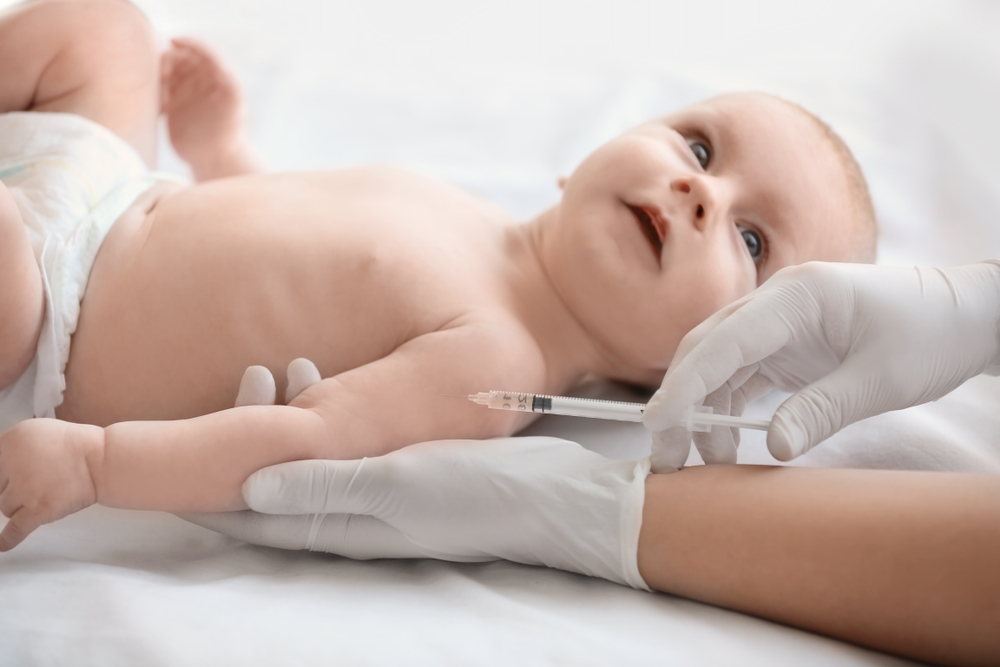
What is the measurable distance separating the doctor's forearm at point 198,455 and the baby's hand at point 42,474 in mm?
21

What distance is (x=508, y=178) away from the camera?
2.07m

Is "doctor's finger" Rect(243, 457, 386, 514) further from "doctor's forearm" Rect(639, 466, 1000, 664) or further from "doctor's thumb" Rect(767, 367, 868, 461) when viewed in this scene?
"doctor's thumb" Rect(767, 367, 868, 461)

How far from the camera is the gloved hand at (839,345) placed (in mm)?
935

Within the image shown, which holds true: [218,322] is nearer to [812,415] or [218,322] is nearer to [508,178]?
[812,415]

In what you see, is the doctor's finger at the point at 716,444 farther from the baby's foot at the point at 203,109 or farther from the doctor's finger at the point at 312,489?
the baby's foot at the point at 203,109

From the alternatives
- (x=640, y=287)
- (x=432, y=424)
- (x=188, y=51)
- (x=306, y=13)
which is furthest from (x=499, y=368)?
(x=306, y=13)

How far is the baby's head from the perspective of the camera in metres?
1.23

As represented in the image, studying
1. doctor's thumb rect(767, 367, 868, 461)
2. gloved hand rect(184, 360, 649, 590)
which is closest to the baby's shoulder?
gloved hand rect(184, 360, 649, 590)

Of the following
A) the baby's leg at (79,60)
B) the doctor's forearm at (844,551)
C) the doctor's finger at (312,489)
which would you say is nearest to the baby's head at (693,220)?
the doctor's forearm at (844,551)

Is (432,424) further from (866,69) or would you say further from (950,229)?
(866,69)

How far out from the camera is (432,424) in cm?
109

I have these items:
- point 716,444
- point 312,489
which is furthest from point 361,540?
point 716,444

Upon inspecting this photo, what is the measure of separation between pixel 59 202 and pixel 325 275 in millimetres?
476

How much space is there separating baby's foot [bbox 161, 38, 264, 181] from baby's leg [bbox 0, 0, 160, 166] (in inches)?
10.9
